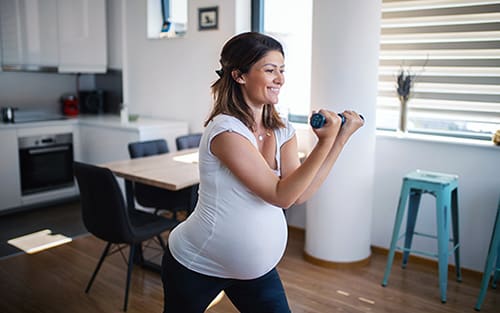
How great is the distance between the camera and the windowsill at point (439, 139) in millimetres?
3195

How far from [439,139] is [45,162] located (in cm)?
357

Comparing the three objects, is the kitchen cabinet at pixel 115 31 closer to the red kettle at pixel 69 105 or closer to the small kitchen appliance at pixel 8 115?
the red kettle at pixel 69 105

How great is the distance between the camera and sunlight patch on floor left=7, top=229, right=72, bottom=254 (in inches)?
146

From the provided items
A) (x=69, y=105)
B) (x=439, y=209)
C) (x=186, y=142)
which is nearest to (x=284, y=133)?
(x=439, y=209)

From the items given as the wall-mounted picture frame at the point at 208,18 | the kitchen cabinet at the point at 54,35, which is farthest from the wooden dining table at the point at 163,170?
the kitchen cabinet at the point at 54,35

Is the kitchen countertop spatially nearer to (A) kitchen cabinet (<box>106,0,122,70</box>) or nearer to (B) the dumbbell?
(A) kitchen cabinet (<box>106,0,122,70</box>)

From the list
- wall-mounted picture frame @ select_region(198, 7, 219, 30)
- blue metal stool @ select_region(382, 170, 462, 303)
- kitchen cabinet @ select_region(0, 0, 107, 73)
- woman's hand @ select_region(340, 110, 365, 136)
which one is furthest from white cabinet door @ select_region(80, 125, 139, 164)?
woman's hand @ select_region(340, 110, 365, 136)

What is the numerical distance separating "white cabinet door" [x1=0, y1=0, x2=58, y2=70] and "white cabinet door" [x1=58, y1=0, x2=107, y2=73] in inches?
3.7

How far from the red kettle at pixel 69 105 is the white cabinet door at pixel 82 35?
45 centimetres

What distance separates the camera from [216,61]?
4.42 meters

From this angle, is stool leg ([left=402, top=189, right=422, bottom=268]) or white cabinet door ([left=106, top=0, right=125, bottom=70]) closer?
stool leg ([left=402, top=189, right=422, bottom=268])

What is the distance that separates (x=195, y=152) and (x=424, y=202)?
1736mm

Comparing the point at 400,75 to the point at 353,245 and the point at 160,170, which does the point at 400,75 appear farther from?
the point at 160,170

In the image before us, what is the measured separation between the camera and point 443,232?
295 centimetres
